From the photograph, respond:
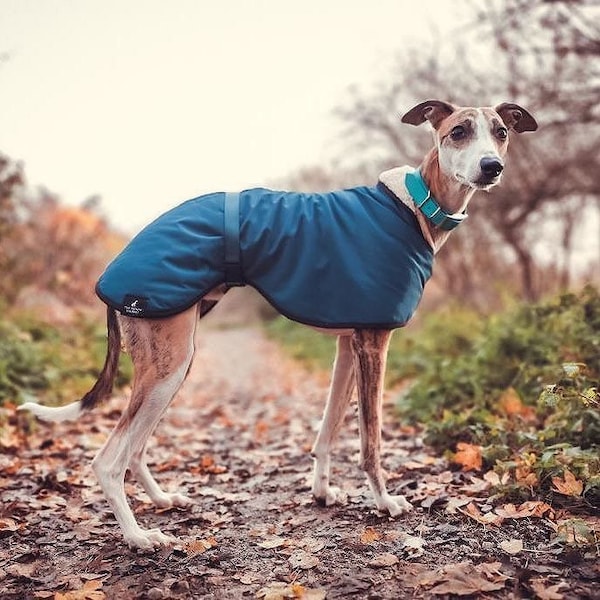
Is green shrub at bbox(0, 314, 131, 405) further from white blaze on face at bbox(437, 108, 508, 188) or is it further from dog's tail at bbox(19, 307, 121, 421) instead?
white blaze on face at bbox(437, 108, 508, 188)

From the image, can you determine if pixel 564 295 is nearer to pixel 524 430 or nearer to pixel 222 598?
pixel 524 430

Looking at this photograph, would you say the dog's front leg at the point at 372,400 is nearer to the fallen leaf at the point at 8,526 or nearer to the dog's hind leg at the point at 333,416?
the dog's hind leg at the point at 333,416

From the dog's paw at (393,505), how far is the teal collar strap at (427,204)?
1.63 m

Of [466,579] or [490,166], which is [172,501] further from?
[490,166]

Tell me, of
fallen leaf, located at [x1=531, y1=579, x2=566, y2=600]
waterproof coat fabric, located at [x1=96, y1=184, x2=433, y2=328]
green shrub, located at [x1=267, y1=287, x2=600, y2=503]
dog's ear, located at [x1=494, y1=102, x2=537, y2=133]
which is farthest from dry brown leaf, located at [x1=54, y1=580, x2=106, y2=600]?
dog's ear, located at [x1=494, y1=102, x2=537, y2=133]

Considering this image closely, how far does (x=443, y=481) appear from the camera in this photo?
4359 millimetres

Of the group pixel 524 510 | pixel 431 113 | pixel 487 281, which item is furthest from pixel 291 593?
pixel 487 281

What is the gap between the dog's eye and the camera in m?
3.82

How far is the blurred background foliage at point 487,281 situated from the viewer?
16.2 ft

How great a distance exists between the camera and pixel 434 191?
13.0 ft

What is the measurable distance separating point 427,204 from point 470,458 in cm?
179

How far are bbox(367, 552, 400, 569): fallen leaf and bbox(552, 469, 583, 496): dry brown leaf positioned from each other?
1.03 metres

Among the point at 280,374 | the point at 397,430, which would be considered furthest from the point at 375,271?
the point at 280,374

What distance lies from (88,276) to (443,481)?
Result: 505 inches
